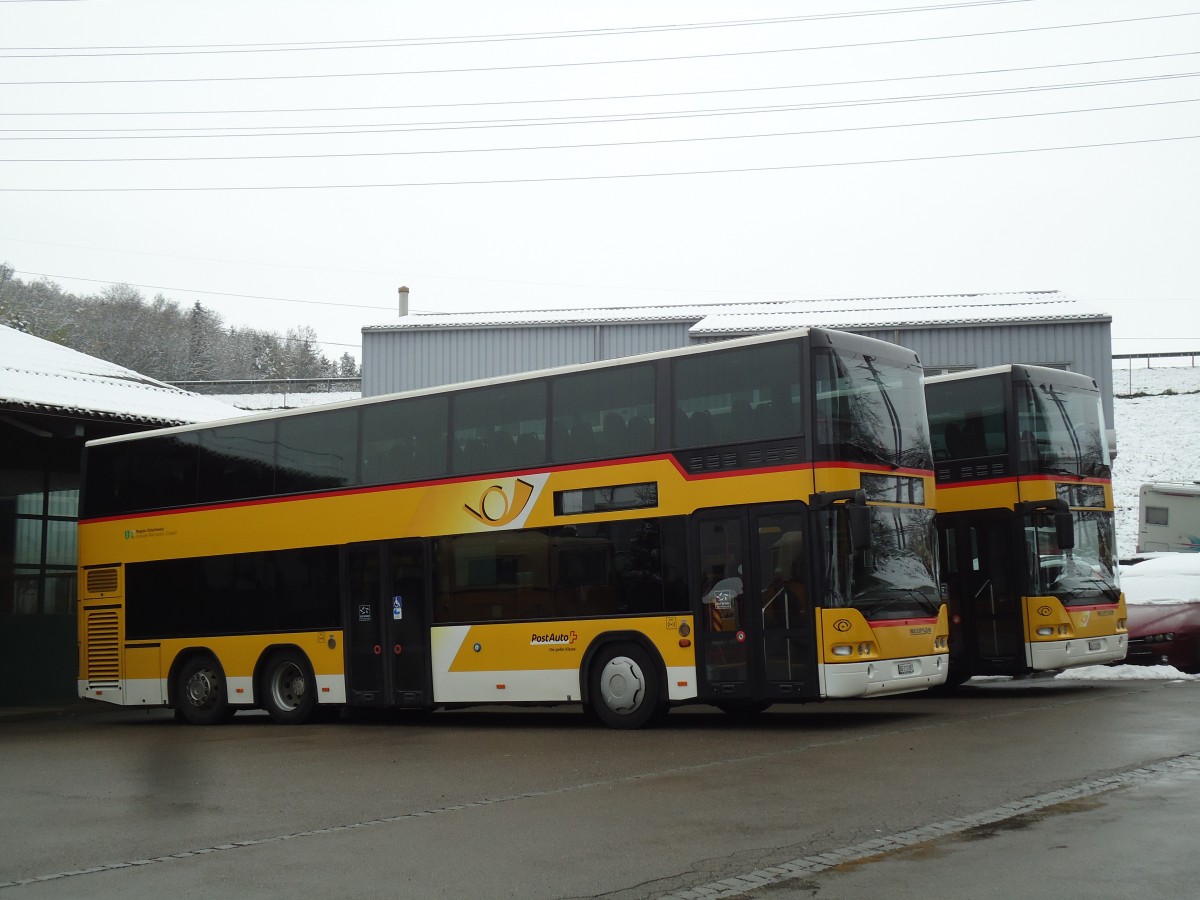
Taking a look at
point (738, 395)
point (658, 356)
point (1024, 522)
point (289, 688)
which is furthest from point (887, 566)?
point (289, 688)

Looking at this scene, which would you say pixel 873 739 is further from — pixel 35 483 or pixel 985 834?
pixel 35 483

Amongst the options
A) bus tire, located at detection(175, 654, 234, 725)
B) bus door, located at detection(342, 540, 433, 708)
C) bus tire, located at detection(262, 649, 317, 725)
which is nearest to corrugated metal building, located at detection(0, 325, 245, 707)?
bus tire, located at detection(175, 654, 234, 725)

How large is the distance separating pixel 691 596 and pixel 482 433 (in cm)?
350

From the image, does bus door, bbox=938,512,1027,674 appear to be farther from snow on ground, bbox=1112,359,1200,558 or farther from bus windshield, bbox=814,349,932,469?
snow on ground, bbox=1112,359,1200,558

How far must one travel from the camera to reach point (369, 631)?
1688 centimetres

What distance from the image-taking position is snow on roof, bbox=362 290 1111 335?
33750 mm

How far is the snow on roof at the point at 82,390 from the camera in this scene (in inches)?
829

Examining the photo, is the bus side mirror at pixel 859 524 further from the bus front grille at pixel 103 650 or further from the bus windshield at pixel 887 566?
the bus front grille at pixel 103 650

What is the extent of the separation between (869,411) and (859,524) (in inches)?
53.6

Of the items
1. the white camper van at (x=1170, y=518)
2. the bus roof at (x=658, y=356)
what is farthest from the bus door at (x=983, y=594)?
the white camper van at (x=1170, y=518)

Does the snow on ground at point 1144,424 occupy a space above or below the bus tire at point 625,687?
above

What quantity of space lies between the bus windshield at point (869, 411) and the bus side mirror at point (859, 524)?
54 centimetres

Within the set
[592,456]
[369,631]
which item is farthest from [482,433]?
[369,631]

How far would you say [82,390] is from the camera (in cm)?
2327
